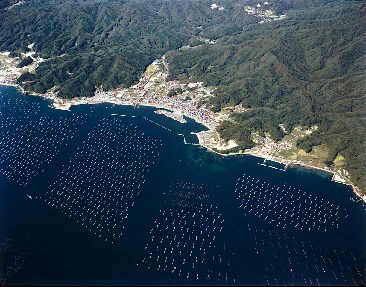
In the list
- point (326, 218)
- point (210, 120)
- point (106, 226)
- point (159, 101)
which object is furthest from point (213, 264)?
point (159, 101)

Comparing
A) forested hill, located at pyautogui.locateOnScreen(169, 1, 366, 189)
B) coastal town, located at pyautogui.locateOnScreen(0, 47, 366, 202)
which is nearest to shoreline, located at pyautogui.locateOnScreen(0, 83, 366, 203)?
coastal town, located at pyautogui.locateOnScreen(0, 47, 366, 202)

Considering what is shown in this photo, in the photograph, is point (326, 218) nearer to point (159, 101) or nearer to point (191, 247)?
point (191, 247)

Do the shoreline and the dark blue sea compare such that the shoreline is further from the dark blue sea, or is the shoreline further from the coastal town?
the dark blue sea

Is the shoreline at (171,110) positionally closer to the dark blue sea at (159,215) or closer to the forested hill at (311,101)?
the dark blue sea at (159,215)

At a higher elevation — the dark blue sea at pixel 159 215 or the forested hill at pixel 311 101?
the dark blue sea at pixel 159 215

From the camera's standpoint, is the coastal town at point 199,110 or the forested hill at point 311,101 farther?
the forested hill at point 311,101

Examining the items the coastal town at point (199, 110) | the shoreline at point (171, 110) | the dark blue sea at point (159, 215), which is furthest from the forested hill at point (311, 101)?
the dark blue sea at point (159, 215)

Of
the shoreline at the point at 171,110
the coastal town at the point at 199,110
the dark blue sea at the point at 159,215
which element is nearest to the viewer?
the dark blue sea at the point at 159,215
